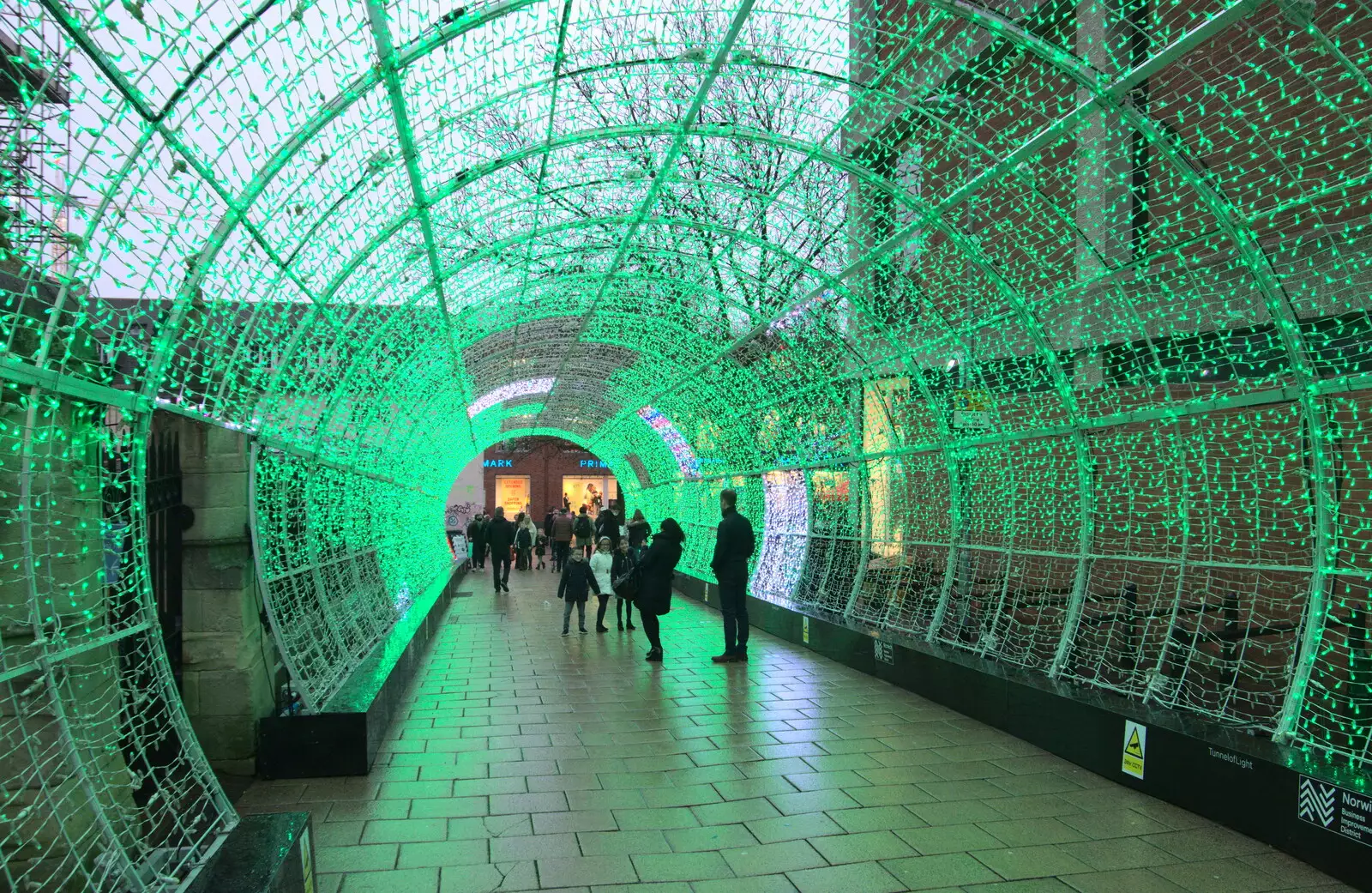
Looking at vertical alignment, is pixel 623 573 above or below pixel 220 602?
above

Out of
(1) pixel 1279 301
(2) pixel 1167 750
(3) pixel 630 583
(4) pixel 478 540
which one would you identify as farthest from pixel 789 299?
(4) pixel 478 540

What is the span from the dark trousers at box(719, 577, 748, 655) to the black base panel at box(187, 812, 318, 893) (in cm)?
655

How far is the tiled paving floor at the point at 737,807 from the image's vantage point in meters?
4.53

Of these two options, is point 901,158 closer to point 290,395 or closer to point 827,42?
point 827,42

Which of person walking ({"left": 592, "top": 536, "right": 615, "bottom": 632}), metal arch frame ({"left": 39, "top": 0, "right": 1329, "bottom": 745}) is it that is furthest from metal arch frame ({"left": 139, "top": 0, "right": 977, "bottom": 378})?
person walking ({"left": 592, "top": 536, "right": 615, "bottom": 632})

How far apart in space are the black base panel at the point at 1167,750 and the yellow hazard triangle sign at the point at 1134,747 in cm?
2

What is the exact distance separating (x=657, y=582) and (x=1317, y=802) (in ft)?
22.6

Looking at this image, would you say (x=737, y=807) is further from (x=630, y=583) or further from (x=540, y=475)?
(x=540, y=475)

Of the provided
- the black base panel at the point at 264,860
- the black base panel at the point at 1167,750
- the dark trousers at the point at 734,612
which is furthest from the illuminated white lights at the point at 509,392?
the black base panel at the point at 264,860

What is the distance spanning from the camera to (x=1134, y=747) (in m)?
5.80

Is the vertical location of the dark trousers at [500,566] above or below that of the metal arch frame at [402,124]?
below

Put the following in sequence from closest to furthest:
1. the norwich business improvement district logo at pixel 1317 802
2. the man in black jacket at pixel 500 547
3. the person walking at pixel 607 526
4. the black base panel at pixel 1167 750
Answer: the norwich business improvement district logo at pixel 1317 802
the black base panel at pixel 1167 750
the person walking at pixel 607 526
the man in black jacket at pixel 500 547

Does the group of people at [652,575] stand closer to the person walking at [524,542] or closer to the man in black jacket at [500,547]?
the man in black jacket at [500,547]

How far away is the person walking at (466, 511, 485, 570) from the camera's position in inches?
1026
